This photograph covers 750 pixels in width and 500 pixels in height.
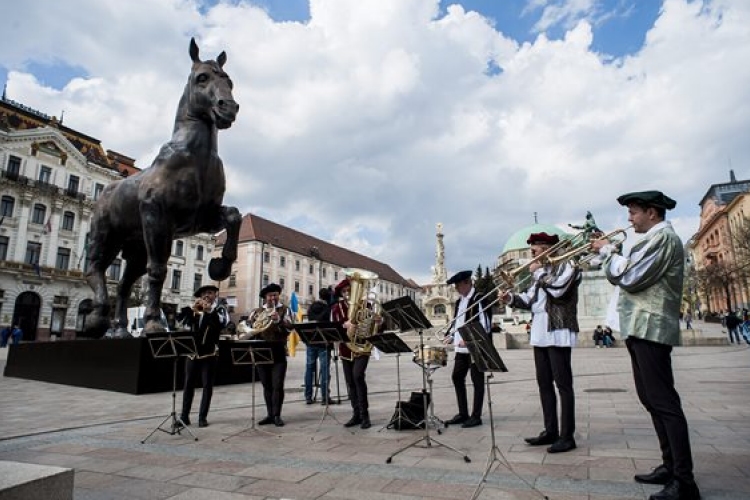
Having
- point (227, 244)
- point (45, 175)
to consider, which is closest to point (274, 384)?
point (227, 244)

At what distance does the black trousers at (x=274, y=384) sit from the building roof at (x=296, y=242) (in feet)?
154

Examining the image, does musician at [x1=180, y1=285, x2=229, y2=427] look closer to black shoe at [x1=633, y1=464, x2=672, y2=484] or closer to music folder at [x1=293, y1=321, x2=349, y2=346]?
music folder at [x1=293, y1=321, x2=349, y2=346]

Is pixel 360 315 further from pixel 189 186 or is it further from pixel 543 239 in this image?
pixel 189 186

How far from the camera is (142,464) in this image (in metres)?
4.62

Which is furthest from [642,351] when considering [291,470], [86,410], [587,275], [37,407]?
[587,275]

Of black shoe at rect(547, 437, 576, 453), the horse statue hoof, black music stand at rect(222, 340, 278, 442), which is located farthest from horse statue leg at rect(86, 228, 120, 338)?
black shoe at rect(547, 437, 576, 453)

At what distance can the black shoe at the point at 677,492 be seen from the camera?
10.6 feet

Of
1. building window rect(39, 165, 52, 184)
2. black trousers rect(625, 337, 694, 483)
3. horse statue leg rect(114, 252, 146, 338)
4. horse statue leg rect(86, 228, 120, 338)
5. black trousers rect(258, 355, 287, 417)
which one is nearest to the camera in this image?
black trousers rect(625, 337, 694, 483)

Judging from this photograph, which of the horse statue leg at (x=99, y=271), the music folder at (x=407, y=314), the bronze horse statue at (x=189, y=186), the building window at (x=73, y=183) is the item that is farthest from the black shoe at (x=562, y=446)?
the building window at (x=73, y=183)

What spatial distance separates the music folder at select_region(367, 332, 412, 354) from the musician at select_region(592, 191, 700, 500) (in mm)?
2486

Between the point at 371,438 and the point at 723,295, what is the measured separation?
84.1m

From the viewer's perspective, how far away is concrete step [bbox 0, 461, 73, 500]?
2285 mm

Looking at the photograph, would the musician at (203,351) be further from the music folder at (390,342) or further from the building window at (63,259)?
the building window at (63,259)

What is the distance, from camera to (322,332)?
22.1 feet
